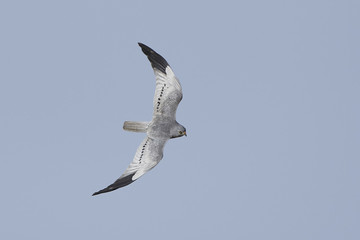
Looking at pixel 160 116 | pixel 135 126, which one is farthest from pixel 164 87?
A: pixel 135 126

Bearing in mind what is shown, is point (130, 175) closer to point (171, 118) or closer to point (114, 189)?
point (114, 189)

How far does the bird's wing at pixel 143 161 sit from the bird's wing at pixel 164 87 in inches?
58.3

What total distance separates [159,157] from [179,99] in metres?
2.91

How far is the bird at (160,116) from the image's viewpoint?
2544cm

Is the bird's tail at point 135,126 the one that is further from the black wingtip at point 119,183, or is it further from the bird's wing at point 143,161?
the black wingtip at point 119,183

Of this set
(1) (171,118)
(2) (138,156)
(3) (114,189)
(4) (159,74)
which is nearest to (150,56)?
(4) (159,74)

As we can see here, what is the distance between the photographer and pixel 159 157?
25047mm

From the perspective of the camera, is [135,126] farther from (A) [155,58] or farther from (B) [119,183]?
(B) [119,183]

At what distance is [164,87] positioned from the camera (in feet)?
87.4

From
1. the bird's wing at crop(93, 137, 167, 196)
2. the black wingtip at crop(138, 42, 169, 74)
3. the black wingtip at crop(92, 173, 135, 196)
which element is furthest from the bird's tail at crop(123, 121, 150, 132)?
the black wingtip at crop(92, 173, 135, 196)

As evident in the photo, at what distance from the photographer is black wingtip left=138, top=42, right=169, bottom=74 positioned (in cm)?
2647

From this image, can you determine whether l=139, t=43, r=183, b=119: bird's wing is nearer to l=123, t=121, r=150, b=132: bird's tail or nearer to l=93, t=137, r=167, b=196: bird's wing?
l=123, t=121, r=150, b=132: bird's tail

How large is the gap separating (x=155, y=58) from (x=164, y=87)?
1.25 m

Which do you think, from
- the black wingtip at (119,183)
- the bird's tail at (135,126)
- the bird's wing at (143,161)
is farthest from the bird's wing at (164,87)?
the black wingtip at (119,183)
